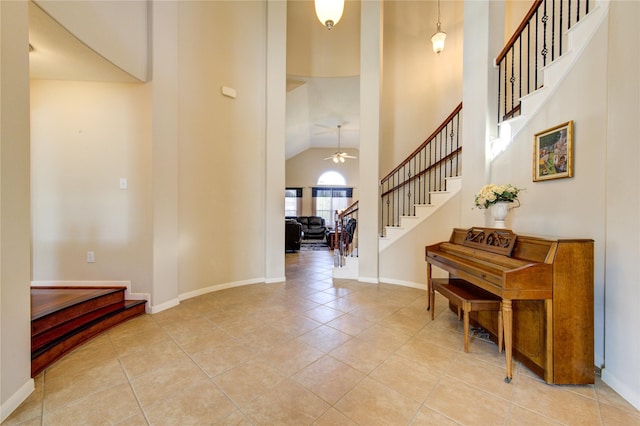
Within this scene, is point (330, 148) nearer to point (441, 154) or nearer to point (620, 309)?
point (441, 154)

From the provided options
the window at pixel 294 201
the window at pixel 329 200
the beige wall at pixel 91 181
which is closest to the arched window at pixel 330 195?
the window at pixel 329 200

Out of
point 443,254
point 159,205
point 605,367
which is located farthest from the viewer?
point 159,205

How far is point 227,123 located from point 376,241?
9.22 feet

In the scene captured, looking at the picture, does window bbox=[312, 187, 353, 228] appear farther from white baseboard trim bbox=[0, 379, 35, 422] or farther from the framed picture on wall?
white baseboard trim bbox=[0, 379, 35, 422]

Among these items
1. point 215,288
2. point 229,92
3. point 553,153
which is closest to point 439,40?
point 553,153

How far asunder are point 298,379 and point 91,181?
119 inches

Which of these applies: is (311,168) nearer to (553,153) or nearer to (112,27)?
(112,27)

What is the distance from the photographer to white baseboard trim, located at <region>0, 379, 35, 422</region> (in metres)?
1.44

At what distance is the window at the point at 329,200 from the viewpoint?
11.3m

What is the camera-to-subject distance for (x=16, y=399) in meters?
1.53

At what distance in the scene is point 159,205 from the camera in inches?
117

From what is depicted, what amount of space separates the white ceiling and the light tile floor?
2.53m

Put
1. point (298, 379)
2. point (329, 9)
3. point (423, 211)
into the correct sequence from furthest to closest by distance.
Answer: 1. point (423, 211)
2. point (329, 9)
3. point (298, 379)

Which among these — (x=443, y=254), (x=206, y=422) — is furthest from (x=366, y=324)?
(x=206, y=422)
